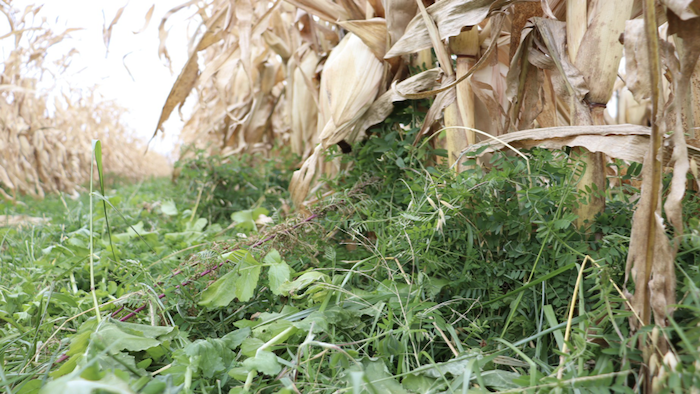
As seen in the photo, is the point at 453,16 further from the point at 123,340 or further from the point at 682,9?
the point at 123,340

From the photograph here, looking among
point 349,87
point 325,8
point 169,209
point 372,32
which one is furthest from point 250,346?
point 169,209

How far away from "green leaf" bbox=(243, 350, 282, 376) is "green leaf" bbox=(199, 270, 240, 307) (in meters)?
0.20

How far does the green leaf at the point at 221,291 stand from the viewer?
78cm

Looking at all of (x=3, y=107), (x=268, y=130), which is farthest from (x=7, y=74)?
(x=268, y=130)

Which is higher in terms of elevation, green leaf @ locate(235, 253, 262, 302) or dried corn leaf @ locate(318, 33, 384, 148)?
dried corn leaf @ locate(318, 33, 384, 148)

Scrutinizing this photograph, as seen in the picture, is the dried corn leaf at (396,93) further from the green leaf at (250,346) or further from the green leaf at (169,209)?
the green leaf at (169,209)

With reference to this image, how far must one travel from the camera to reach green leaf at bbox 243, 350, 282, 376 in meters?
0.59

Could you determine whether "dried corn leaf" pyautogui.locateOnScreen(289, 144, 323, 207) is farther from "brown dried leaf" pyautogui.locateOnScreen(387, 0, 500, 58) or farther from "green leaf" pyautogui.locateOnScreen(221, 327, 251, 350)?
"green leaf" pyautogui.locateOnScreen(221, 327, 251, 350)

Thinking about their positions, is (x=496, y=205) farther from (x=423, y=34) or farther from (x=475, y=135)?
(x=423, y=34)

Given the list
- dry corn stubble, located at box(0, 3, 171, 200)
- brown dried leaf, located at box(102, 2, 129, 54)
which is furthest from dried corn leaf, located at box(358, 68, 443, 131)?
dry corn stubble, located at box(0, 3, 171, 200)

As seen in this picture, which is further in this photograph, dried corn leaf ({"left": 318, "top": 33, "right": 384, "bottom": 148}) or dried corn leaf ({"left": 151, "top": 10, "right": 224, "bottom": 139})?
dried corn leaf ({"left": 151, "top": 10, "right": 224, "bottom": 139})

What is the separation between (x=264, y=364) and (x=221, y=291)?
0.24 m

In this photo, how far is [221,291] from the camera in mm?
788

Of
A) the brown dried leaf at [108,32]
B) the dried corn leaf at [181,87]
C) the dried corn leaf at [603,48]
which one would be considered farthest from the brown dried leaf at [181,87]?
the dried corn leaf at [603,48]
